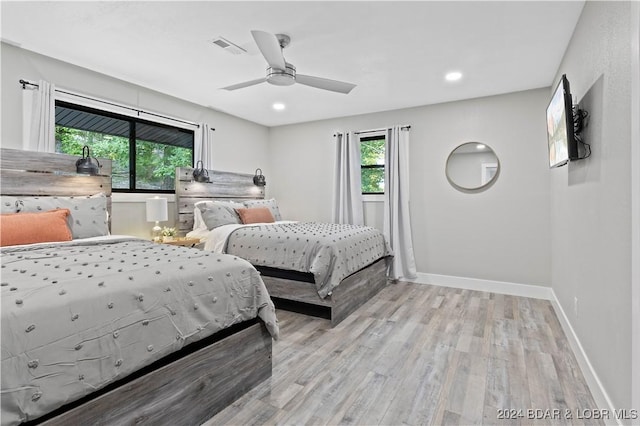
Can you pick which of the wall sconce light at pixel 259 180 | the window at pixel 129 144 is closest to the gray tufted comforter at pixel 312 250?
the window at pixel 129 144

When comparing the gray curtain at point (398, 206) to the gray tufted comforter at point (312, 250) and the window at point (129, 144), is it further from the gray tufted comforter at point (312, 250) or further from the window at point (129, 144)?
the window at point (129, 144)

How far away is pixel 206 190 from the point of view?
453 centimetres

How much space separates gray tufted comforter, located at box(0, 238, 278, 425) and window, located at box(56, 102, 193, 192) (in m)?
1.76

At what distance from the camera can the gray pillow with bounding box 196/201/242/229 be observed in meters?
4.10

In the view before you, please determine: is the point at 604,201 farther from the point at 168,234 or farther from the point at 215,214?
the point at 168,234

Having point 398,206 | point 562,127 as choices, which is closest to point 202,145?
point 398,206

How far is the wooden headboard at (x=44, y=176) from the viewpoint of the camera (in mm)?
2748

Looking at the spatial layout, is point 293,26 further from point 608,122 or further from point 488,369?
point 488,369

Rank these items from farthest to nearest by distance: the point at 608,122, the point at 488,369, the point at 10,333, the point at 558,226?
the point at 558,226
the point at 488,369
the point at 608,122
the point at 10,333

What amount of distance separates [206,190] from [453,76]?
135 inches

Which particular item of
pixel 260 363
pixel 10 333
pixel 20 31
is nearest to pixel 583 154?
pixel 260 363

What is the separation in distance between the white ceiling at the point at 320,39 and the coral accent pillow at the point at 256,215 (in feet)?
5.18

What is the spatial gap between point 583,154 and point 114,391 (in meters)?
2.95

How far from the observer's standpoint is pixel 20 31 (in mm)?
2602
